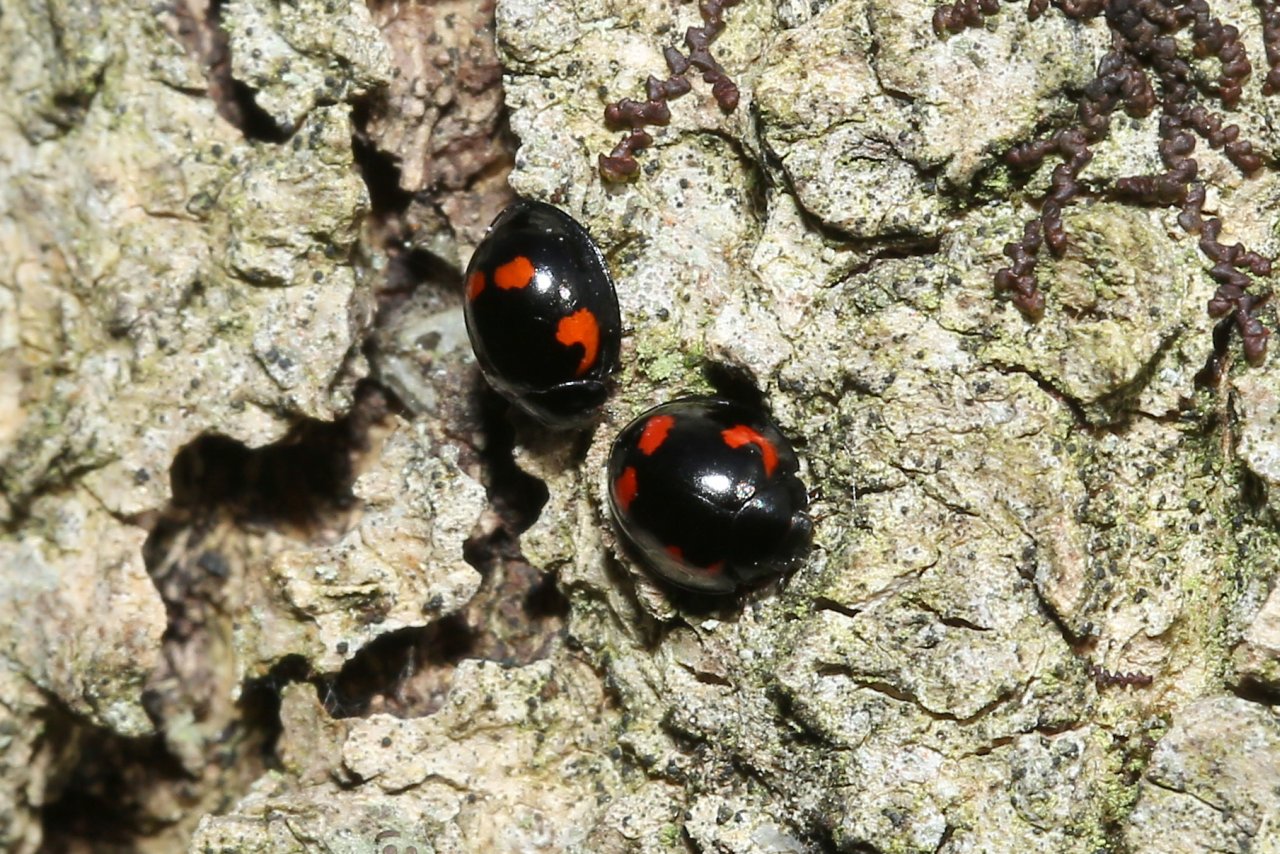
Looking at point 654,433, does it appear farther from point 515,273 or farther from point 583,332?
point 515,273

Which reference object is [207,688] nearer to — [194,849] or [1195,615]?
[194,849]

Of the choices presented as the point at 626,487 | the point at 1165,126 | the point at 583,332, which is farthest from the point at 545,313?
the point at 1165,126

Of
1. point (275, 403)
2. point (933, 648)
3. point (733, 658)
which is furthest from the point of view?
point (275, 403)

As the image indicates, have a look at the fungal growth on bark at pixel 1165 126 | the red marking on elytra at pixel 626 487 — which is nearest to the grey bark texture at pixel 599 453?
the fungal growth on bark at pixel 1165 126

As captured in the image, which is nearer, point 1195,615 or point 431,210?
point 1195,615

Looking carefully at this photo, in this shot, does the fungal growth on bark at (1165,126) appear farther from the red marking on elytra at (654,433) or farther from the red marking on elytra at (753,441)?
the red marking on elytra at (654,433)

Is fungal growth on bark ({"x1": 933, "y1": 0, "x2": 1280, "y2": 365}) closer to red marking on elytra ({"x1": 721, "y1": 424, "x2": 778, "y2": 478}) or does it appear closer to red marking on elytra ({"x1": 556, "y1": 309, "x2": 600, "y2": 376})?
red marking on elytra ({"x1": 721, "y1": 424, "x2": 778, "y2": 478})

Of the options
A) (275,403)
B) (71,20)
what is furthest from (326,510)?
(71,20)
